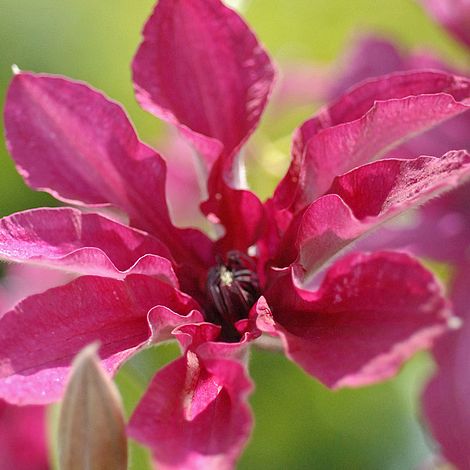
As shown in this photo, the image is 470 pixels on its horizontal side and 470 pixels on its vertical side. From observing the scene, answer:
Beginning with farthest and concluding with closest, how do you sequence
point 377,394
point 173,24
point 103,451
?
point 377,394
point 173,24
point 103,451

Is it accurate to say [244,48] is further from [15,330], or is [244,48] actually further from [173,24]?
[15,330]

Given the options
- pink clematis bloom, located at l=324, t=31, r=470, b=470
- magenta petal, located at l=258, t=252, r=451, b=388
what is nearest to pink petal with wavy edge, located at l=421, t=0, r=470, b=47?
pink clematis bloom, located at l=324, t=31, r=470, b=470

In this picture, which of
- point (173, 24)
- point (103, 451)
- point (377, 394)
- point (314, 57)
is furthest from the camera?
point (314, 57)

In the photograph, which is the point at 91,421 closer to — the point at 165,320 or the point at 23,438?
the point at 165,320

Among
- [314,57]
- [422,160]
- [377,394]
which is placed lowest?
[377,394]

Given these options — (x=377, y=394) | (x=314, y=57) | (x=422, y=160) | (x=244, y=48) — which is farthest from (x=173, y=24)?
(x=314, y=57)

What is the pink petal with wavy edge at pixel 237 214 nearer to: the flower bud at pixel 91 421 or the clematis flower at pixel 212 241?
the clematis flower at pixel 212 241

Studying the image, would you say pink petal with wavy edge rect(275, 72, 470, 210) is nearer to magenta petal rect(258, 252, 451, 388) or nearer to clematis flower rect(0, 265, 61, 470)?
magenta petal rect(258, 252, 451, 388)
